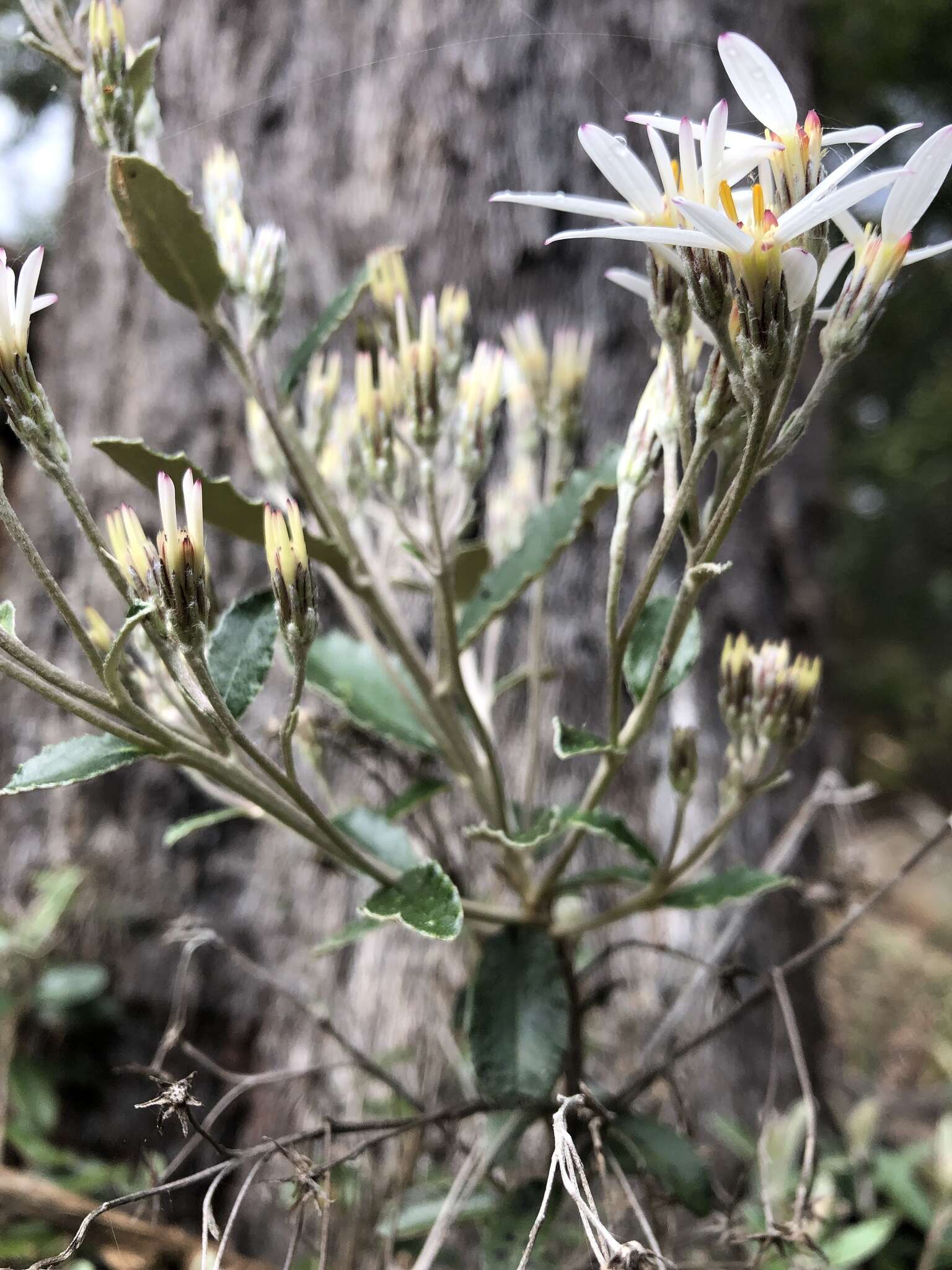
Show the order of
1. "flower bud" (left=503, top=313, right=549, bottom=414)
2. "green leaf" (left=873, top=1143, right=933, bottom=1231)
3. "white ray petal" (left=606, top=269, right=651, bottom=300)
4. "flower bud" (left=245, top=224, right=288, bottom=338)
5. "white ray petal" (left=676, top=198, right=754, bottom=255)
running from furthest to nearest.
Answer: "green leaf" (left=873, top=1143, right=933, bottom=1231) → "flower bud" (left=503, top=313, right=549, bottom=414) → "flower bud" (left=245, top=224, right=288, bottom=338) → "white ray petal" (left=606, top=269, right=651, bottom=300) → "white ray petal" (left=676, top=198, right=754, bottom=255)

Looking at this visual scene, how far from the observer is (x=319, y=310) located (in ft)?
3.47

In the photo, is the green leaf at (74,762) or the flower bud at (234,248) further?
the flower bud at (234,248)

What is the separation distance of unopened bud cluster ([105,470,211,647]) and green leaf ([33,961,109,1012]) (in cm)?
77

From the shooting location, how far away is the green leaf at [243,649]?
448mm

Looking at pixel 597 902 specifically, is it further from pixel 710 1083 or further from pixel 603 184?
pixel 603 184

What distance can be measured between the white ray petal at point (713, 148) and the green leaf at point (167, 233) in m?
0.28

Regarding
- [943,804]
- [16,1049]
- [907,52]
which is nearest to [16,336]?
[16,1049]

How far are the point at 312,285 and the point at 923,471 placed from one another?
262cm

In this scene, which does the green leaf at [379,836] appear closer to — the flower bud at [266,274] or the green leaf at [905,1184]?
the flower bud at [266,274]

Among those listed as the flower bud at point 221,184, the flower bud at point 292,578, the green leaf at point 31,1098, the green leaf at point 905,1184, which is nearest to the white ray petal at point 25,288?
the flower bud at point 292,578

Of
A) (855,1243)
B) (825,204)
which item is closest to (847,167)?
(825,204)

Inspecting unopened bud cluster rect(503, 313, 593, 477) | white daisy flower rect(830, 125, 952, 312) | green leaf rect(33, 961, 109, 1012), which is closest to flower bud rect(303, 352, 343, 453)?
unopened bud cluster rect(503, 313, 593, 477)

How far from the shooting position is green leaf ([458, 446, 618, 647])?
1.78 feet

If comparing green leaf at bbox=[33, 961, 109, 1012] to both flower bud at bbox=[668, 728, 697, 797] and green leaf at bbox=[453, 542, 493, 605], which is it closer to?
green leaf at bbox=[453, 542, 493, 605]
